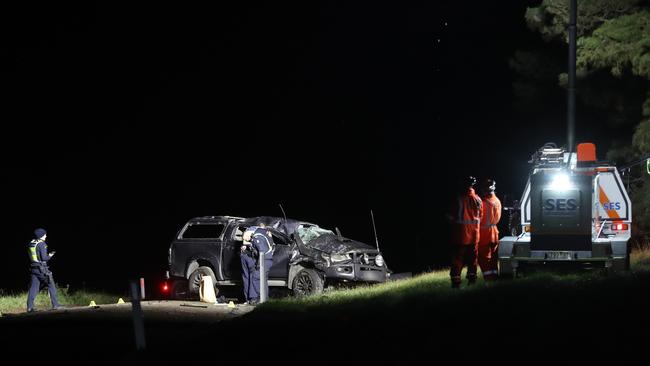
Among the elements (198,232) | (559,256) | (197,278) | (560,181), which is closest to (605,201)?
(560,181)

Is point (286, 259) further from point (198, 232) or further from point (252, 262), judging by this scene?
point (198, 232)

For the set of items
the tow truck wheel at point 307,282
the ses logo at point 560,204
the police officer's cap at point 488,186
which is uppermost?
the police officer's cap at point 488,186

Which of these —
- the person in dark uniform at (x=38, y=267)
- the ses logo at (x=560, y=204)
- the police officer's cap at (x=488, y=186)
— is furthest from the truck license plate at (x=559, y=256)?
the person in dark uniform at (x=38, y=267)

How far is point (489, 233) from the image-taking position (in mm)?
15914

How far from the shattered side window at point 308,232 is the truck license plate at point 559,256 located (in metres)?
6.06

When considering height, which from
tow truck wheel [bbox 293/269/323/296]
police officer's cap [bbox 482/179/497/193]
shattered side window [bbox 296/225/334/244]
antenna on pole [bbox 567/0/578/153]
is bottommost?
tow truck wheel [bbox 293/269/323/296]

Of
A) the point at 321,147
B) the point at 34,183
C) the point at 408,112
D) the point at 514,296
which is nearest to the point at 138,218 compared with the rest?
the point at 34,183

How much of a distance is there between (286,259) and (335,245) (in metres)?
1.02

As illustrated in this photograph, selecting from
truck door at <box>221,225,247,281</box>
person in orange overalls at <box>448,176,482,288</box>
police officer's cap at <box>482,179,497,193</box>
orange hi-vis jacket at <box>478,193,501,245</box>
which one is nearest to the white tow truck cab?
orange hi-vis jacket at <box>478,193,501,245</box>

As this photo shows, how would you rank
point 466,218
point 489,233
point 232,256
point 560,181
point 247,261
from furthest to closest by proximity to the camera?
point 232,256, point 247,261, point 489,233, point 560,181, point 466,218

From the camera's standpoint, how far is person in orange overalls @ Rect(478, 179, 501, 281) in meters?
15.9

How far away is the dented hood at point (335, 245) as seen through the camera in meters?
19.7

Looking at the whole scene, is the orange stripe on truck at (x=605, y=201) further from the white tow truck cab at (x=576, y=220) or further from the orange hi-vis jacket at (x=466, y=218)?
the orange hi-vis jacket at (x=466, y=218)

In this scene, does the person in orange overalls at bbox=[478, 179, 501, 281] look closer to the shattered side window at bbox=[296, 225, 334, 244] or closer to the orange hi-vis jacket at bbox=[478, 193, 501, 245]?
the orange hi-vis jacket at bbox=[478, 193, 501, 245]
